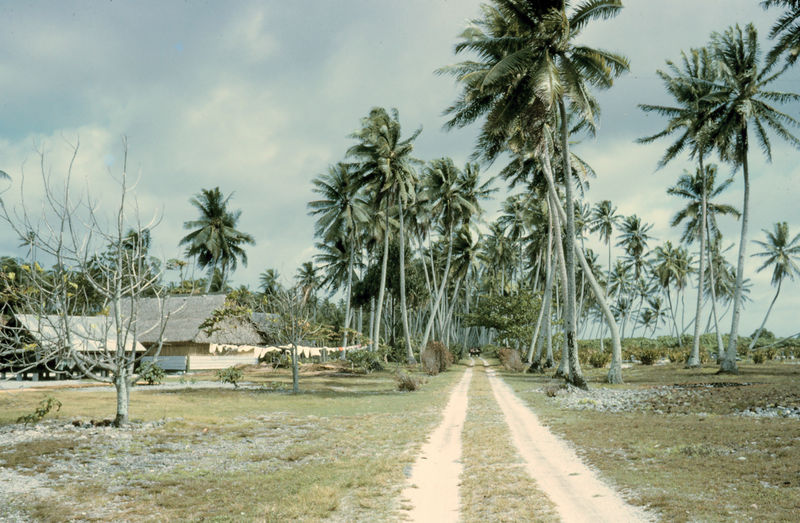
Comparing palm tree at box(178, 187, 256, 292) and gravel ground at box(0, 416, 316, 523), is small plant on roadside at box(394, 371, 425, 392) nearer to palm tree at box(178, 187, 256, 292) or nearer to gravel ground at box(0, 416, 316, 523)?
gravel ground at box(0, 416, 316, 523)

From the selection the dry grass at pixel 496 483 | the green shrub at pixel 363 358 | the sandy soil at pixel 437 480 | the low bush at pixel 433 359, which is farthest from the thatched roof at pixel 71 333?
the low bush at pixel 433 359

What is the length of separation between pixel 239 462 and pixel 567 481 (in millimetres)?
5420

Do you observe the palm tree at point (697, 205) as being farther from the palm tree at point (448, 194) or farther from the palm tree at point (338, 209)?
the palm tree at point (338, 209)

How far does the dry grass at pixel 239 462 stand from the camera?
6105 millimetres

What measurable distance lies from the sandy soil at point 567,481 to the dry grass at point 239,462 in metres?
2.03

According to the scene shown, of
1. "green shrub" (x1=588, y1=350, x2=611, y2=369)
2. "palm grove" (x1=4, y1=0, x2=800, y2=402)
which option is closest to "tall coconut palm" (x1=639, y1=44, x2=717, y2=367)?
"palm grove" (x1=4, y1=0, x2=800, y2=402)

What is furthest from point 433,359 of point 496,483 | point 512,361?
point 496,483

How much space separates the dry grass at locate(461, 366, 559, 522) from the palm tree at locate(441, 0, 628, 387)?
11287 mm

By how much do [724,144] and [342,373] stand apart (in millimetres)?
26163

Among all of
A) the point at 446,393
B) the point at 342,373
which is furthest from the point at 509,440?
the point at 342,373

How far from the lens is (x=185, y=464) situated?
8.47 m

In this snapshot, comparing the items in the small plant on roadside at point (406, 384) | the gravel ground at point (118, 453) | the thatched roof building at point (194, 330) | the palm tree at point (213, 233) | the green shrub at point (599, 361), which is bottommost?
the green shrub at point (599, 361)

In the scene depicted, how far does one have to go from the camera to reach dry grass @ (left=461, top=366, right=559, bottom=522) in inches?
227

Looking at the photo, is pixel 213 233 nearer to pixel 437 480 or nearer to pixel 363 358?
pixel 363 358
